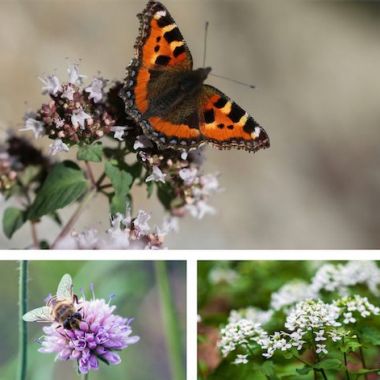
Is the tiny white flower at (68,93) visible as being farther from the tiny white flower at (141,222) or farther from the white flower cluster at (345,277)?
the white flower cluster at (345,277)

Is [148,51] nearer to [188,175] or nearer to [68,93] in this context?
[68,93]

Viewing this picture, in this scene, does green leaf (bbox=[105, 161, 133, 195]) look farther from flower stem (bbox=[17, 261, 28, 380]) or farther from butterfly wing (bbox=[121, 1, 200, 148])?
flower stem (bbox=[17, 261, 28, 380])

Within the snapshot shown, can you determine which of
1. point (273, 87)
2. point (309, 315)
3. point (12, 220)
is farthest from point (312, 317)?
point (273, 87)

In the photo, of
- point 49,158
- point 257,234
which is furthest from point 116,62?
point 257,234

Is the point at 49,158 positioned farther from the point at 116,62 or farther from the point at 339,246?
the point at 339,246

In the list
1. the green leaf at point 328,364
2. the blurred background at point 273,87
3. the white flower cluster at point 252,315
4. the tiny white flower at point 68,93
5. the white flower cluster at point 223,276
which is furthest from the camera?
the blurred background at point 273,87

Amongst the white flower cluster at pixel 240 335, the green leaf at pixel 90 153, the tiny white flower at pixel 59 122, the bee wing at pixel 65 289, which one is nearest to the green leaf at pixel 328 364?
the white flower cluster at pixel 240 335
